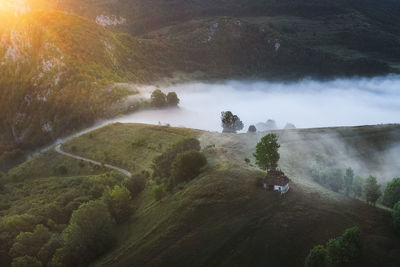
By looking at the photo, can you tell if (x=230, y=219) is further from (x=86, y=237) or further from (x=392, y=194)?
(x=392, y=194)

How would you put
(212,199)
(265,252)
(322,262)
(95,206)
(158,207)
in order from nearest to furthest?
(322,262), (265,252), (212,199), (158,207), (95,206)

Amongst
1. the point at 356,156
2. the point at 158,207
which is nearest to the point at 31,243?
the point at 158,207

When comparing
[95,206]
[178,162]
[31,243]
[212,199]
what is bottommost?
[31,243]

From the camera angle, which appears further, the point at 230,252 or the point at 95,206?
the point at 95,206

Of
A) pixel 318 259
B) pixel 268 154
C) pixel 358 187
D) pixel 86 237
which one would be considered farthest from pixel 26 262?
pixel 358 187

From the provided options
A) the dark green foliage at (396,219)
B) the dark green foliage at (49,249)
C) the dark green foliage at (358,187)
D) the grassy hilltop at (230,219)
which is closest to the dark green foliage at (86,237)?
the grassy hilltop at (230,219)

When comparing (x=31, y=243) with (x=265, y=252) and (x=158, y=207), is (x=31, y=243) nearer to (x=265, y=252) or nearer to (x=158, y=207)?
(x=158, y=207)

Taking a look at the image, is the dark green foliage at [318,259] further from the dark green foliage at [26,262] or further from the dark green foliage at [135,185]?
the dark green foliage at [135,185]
